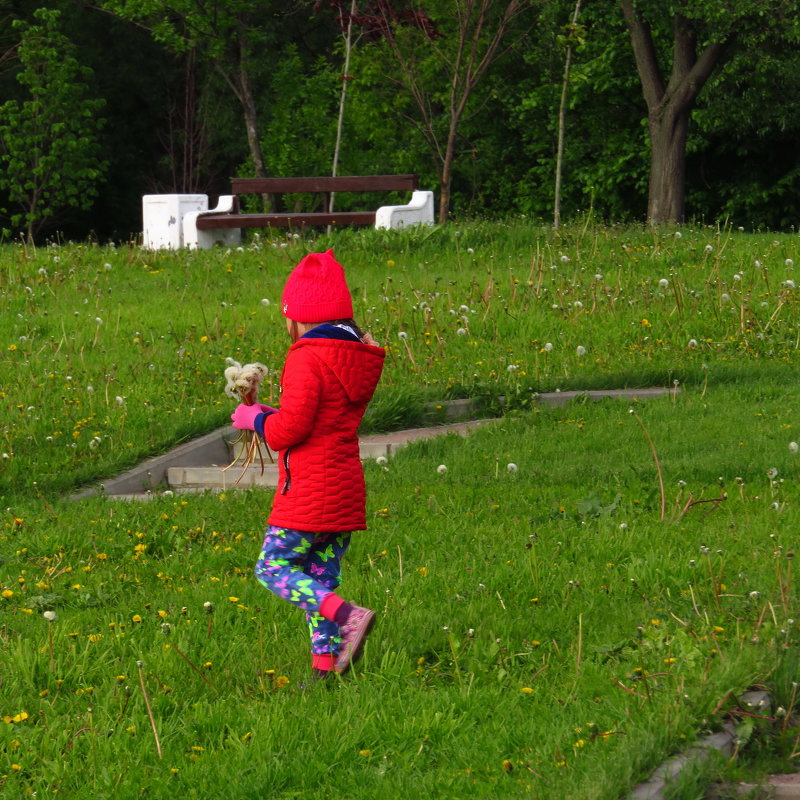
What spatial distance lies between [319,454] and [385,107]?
28.7 metres

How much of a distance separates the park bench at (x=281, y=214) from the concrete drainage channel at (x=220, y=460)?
776 cm

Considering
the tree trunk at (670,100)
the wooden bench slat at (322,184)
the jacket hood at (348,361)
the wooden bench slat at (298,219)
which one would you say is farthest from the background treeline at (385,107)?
the jacket hood at (348,361)

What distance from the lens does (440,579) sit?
580cm

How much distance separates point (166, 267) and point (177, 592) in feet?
35.6

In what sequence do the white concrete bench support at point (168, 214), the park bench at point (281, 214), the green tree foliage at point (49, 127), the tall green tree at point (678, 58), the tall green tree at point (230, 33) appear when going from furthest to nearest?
the green tree foliage at point (49, 127) → the tall green tree at point (230, 33) → the tall green tree at point (678, 58) → the white concrete bench support at point (168, 214) → the park bench at point (281, 214)

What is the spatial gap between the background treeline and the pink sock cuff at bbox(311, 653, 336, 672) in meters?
19.2

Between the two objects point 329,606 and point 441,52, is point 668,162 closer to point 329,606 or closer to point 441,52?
point 441,52

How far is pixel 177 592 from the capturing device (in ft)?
19.4

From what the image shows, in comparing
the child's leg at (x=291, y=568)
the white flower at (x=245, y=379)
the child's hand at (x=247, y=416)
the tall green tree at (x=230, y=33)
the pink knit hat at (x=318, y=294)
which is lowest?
the child's leg at (x=291, y=568)

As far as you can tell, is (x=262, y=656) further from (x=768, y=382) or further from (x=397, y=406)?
(x=768, y=382)

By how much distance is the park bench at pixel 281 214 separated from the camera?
61.3 ft

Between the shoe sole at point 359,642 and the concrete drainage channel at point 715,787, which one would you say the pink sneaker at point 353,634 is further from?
the concrete drainage channel at point 715,787

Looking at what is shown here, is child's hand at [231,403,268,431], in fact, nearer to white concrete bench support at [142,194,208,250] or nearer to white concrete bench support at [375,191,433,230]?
white concrete bench support at [375,191,433,230]

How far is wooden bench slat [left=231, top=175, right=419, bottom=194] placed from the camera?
18.9 meters
